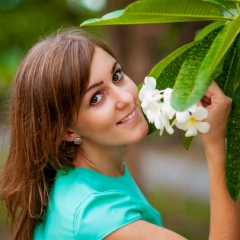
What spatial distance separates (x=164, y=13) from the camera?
1129 mm

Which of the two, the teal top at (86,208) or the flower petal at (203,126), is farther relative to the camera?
the teal top at (86,208)

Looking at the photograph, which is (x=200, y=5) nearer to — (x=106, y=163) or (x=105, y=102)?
(x=105, y=102)

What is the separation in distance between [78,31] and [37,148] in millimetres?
389

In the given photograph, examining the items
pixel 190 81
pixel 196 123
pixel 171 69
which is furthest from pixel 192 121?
pixel 171 69

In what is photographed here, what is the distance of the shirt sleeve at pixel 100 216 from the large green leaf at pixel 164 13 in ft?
1.72

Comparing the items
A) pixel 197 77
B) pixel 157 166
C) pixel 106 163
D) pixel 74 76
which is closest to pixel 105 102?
pixel 74 76

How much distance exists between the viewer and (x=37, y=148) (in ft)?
5.37

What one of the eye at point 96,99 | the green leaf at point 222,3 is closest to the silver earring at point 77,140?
the eye at point 96,99

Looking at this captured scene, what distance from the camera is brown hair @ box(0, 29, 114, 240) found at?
1517mm

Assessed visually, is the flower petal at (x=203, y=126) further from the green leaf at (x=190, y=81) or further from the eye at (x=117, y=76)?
the eye at (x=117, y=76)

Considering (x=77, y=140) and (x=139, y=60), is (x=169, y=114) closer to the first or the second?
(x=77, y=140)

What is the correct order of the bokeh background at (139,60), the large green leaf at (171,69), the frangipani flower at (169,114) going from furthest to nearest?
the bokeh background at (139,60), the large green leaf at (171,69), the frangipani flower at (169,114)

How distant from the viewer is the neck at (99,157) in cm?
165

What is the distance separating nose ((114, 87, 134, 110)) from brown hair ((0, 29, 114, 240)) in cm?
9
